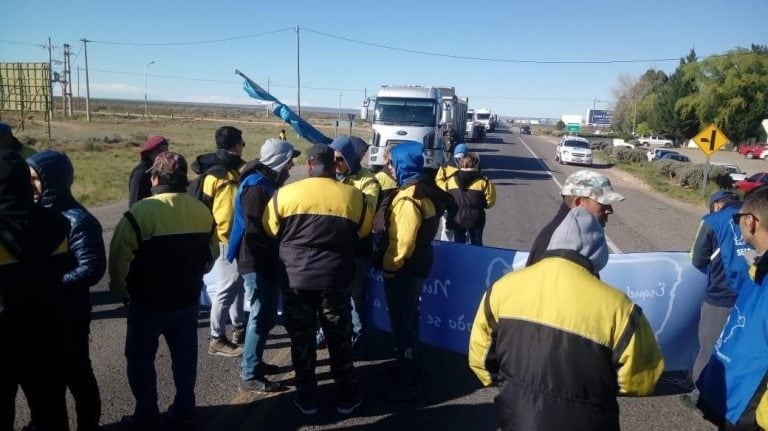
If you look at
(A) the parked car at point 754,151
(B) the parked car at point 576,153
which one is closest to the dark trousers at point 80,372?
(B) the parked car at point 576,153

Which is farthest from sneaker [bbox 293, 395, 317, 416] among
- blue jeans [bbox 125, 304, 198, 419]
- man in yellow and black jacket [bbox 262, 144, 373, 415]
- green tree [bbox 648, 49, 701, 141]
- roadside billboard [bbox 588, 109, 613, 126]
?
roadside billboard [bbox 588, 109, 613, 126]

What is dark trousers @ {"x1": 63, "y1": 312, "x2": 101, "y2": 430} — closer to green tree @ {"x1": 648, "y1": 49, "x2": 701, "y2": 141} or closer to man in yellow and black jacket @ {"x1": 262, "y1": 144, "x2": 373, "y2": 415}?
man in yellow and black jacket @ {"x1": 262, "y1": 144, "x2": 373, "y2": 415}

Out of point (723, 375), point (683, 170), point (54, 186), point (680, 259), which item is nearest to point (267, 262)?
point (54, 186)

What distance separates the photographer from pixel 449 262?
4805 mm

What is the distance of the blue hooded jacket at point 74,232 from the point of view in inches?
121

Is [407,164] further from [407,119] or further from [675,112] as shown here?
[675,112]

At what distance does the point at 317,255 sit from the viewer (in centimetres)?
359

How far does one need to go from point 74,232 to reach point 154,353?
3.05 ft

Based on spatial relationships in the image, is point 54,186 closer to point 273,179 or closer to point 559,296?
point 273,179

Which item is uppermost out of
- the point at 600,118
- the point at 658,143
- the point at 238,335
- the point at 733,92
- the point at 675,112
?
the point at 600,118

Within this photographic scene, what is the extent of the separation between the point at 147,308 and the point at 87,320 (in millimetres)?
329

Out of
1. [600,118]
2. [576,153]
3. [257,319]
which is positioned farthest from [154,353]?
[600,118]

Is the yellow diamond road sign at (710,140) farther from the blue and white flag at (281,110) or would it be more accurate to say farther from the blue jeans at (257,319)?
the blue jeans at (257,319)

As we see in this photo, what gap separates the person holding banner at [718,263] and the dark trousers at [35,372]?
4.15m
